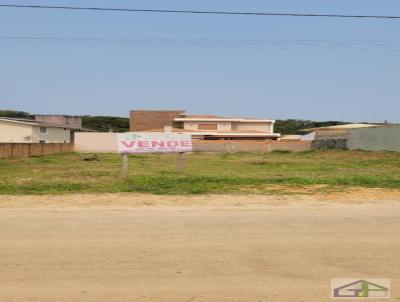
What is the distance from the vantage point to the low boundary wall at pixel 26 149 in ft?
127

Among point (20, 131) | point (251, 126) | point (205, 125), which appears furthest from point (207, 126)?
point (20, 131)

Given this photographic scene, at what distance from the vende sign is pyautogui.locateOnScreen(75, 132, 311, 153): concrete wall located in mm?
40371

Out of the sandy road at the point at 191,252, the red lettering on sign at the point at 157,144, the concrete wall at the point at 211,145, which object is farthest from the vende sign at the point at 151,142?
the concrete wall at the point at 211,145

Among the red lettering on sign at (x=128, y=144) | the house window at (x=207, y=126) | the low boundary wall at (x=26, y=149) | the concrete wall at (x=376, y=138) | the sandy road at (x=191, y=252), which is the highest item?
the house window at (x=207, y=126)

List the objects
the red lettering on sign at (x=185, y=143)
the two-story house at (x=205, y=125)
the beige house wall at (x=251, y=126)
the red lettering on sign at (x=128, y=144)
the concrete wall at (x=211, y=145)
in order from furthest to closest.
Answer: the beige house wall at (x=251, y=126)
the two-story house at (x=205, y=125)
the concrete wall at (x=211, y=145)
the red lettering on sign at (x=185, y=143)
the red lettering on sign at (x=128, y=144)

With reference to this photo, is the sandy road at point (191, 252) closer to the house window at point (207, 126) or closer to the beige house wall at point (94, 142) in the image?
the beige house wall at point (94, 142)

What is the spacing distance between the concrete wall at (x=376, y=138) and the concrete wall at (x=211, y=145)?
297 inches

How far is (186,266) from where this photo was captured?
19.0 ft

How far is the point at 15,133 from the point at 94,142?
1041cm

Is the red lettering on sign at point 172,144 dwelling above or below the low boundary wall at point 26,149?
above

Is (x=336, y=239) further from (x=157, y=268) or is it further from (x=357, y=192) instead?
(x=357, y=192)

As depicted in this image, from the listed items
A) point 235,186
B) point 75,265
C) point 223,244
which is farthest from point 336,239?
point 235,186

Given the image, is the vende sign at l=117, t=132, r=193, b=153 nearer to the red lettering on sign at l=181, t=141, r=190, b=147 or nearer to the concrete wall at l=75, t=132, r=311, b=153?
the red lettering on sign at l=181, t=141, r=190, b=147

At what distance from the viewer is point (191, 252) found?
6.35 metres
